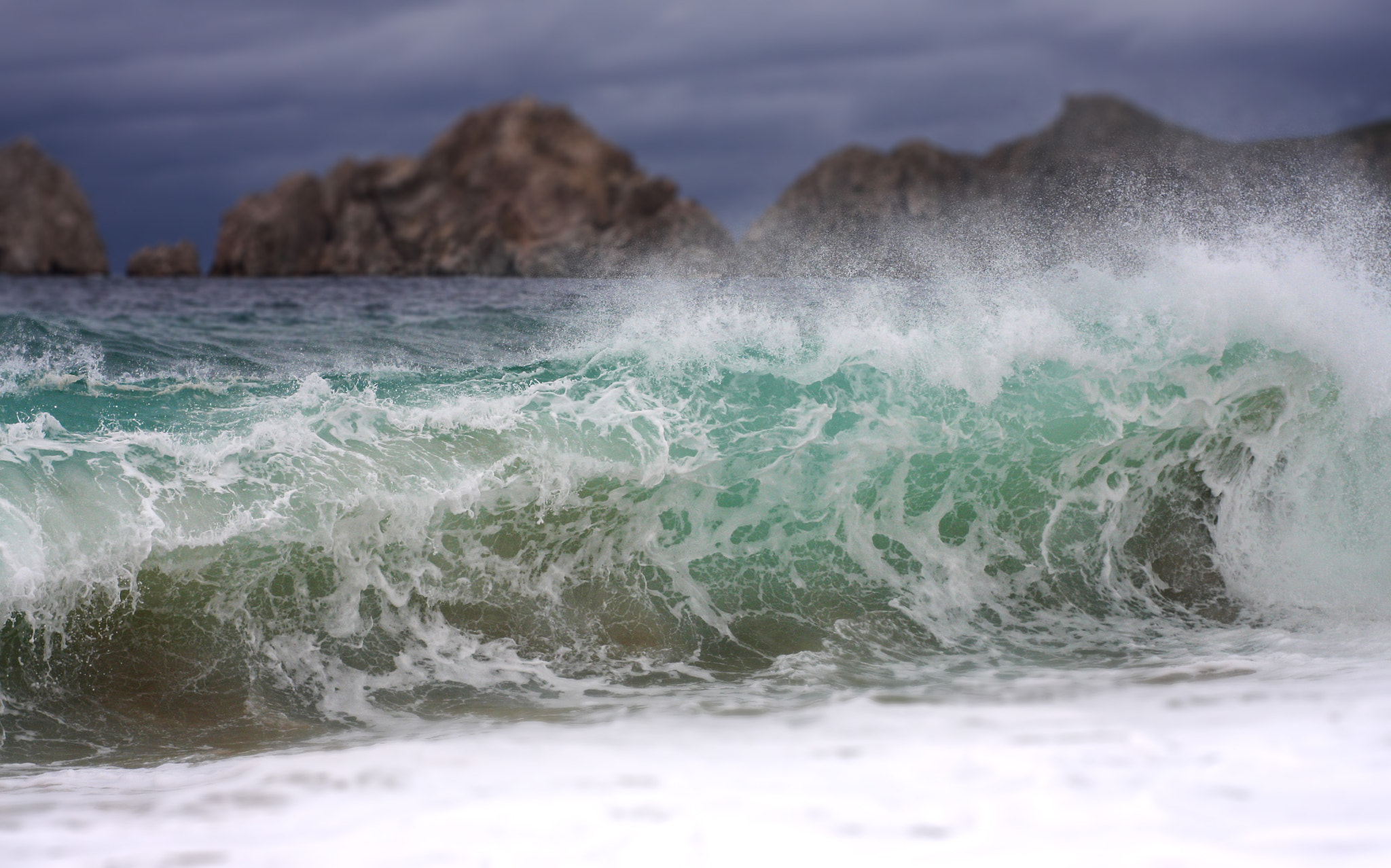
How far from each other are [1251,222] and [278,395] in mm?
7717

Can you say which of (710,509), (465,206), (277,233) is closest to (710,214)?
(465,206)

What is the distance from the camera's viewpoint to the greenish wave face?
14.9 ft

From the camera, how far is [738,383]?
253 inches

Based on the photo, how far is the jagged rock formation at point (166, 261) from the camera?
75.6 meters

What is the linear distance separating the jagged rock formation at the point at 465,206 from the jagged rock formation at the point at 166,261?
103 inches

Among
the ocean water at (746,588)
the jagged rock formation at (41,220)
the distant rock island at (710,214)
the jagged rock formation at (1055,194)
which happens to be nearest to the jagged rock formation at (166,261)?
the distant rock island at (710,214)

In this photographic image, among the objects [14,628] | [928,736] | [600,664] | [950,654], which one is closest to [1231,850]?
[928,736]

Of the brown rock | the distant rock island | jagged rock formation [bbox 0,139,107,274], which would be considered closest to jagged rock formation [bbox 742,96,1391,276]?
the distant rock island

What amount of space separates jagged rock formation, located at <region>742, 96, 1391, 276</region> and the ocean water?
5.86ft

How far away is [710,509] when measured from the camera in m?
5.68

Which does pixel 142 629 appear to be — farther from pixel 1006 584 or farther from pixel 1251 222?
pixel 1251 222

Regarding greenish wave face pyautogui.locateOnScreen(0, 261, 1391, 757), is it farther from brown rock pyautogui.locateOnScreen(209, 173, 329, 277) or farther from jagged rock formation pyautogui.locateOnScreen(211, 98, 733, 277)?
brown rock pyautogui.locateOnScreen(209, 173, 329, 277)

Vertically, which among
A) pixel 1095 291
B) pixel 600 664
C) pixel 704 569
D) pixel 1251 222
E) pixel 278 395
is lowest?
pixel 600 664

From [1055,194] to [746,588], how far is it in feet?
88.0
